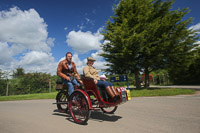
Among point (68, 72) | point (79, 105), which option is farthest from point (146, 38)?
point (79, 105)

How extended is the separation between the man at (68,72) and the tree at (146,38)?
7.53 meters

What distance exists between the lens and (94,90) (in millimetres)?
3137

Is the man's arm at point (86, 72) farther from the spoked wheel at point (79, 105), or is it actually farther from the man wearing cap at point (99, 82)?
the spoked wheel at point (79, 105)

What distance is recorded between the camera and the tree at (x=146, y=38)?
11.2m

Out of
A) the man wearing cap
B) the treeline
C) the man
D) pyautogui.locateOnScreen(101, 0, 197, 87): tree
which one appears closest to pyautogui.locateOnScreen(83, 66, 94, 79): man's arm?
the man wearing cap

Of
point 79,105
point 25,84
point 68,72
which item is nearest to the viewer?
point 79,105

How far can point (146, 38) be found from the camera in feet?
38.2

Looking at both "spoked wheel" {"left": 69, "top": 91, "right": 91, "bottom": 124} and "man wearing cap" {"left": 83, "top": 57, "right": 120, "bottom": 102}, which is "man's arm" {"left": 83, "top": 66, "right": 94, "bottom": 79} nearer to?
"man wearing cap" {"left": 83, "top": 57, "right": 120, "bottom": 102}

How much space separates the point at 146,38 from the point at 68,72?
32.3ft

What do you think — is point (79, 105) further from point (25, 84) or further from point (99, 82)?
point (25, 84)

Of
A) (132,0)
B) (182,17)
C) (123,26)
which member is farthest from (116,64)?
(182,17)

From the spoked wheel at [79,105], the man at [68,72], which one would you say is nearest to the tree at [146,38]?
the man at [68,72]

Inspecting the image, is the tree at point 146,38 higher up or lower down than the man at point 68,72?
higher up

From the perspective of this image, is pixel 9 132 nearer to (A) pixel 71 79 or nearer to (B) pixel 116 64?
(A) pixel 71 79
